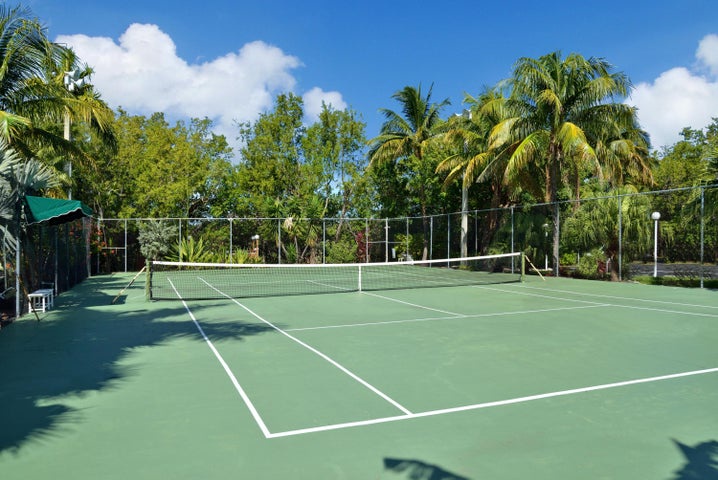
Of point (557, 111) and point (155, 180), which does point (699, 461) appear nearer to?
point (557, 111)

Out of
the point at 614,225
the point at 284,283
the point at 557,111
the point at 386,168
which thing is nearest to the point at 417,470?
the point at 284,283

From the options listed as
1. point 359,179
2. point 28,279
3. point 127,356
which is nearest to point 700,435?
point 127,356

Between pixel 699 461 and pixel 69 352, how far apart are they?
7.22 m

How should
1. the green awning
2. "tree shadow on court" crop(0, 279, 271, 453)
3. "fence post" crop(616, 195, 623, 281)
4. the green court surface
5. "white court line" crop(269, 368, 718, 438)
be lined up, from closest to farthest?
the green court surface, "white court line" crop(269, 368, 718, 438), "tree shadow on court" crop(0, 279, 271, 453), the green awning, "fence post" crop(616, 195, 623, 281)

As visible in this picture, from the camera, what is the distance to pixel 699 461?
11.7 ft

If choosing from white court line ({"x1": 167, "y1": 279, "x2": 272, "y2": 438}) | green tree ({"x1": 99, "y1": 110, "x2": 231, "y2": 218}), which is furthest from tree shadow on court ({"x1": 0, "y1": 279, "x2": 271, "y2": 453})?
green tree ({"x1": 99, "y1": 110, "x2": 231, "y2": 218})

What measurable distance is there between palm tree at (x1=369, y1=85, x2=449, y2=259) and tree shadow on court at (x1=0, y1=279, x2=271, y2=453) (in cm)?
1778

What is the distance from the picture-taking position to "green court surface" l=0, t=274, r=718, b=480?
3604 mm

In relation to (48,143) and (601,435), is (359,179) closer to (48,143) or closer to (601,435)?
(48,143)

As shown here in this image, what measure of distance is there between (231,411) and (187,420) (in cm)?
39

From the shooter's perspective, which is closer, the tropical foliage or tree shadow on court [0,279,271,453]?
tree shadow on court [0,279,271,453]

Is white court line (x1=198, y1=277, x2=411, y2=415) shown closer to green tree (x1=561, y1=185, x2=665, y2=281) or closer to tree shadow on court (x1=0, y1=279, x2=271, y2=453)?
tree shadow on court (x1=0, y1=279, x2=271, y2=453)

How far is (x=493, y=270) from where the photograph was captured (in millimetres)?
23484

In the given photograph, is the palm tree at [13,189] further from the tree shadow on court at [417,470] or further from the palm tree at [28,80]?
the tree shadow on court at [417,470]
